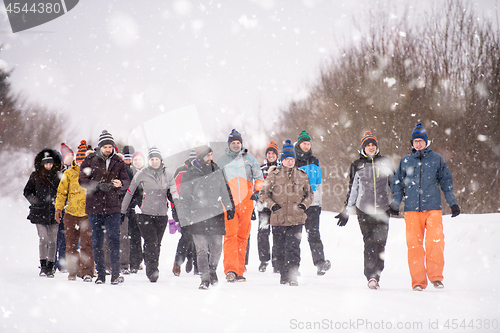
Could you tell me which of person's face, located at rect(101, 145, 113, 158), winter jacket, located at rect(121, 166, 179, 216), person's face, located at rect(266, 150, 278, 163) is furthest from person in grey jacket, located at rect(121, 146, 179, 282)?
person's face, located at rect(266, 150, 278, 163)

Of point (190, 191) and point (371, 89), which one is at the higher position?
point (371, 89)

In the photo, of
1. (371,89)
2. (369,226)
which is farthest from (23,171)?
(369,226)

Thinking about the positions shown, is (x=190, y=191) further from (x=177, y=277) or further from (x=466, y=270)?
(x=466, y=270)

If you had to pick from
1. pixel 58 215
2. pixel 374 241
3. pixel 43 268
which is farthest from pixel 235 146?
pixel 43 268

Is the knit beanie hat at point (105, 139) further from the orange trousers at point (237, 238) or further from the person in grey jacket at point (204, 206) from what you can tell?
the orange trousers at point (237, 238)

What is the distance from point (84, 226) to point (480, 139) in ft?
45.0

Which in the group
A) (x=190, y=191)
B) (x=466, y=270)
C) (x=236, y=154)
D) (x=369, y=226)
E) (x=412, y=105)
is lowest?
(x=466, y=270)

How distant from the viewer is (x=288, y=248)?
6.82m

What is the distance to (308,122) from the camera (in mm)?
23781

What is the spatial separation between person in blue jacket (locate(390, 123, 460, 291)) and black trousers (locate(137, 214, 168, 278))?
11.2ft

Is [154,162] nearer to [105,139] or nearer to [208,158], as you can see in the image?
[105,139]

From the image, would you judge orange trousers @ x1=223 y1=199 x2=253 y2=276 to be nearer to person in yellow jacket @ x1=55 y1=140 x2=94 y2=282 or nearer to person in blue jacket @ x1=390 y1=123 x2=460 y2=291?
person in yellow jacket @ x1=55 y1=140 x2=94 y2=282

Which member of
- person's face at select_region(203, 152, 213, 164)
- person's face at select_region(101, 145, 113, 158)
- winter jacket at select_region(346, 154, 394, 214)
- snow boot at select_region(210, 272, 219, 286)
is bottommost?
snow boot at select_region(210, 272, 219, 286)

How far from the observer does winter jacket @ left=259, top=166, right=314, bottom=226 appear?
22.5 ft
